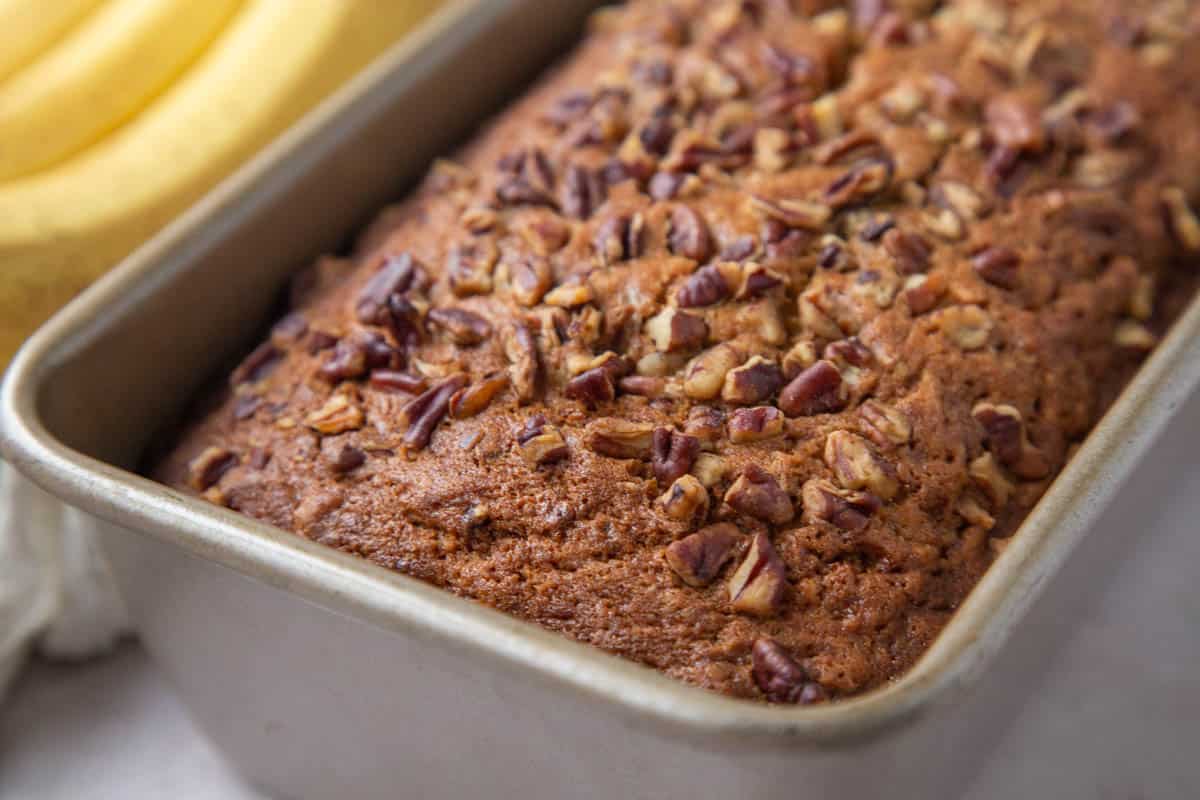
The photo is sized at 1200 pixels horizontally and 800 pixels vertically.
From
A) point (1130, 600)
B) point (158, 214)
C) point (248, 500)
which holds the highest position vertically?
point (158, 214)

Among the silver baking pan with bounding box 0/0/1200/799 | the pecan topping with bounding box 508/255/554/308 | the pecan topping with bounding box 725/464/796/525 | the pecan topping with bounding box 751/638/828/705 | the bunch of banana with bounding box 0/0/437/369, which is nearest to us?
the silver baking pan with bounding box 0/0/1200/799

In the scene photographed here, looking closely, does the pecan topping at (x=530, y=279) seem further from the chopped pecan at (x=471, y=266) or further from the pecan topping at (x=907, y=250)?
the pecan topping at (x=907, y=250)

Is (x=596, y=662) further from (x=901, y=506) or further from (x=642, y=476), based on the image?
(x=901, y=506)

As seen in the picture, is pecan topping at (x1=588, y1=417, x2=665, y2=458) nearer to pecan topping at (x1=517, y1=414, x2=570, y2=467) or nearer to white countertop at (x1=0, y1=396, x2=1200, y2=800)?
pecan topping at (x1=517, y1=414, x2=570, y2=467)

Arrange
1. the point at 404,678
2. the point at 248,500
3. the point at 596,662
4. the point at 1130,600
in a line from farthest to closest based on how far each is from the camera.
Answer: the point at 1130,600 → the point at 248,500 → the point at 404,678 → the point at 596,662

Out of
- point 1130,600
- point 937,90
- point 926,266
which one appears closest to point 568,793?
point 926,266

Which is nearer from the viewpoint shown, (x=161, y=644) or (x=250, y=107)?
(x=161, y=644)

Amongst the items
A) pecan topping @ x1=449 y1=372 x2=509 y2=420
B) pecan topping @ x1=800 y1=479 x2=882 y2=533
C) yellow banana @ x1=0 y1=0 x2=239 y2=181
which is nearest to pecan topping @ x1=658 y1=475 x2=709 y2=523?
pecan topping @ x1=800 y1=479 x2=882 y2=533
